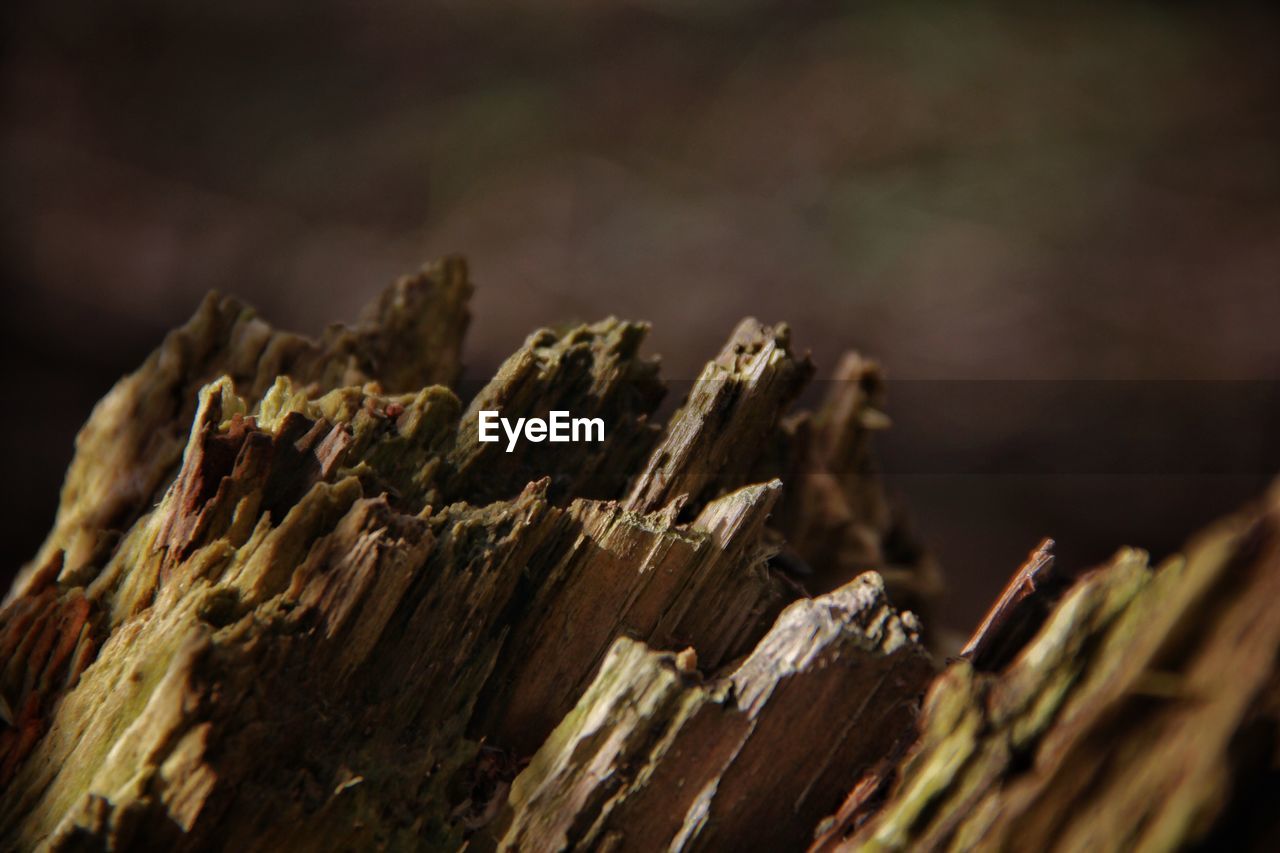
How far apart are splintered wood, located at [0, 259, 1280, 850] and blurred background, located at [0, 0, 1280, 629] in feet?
23.1

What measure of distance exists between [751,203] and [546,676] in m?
9.52

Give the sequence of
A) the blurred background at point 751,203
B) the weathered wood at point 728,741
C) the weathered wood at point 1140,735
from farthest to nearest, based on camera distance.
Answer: the blurred background at point 751,203
the weathered wood at point 728,741
the weathered wood at point 1140,735

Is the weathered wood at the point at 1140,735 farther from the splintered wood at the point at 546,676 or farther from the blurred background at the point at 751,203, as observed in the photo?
the blurred background at the point at 751,203

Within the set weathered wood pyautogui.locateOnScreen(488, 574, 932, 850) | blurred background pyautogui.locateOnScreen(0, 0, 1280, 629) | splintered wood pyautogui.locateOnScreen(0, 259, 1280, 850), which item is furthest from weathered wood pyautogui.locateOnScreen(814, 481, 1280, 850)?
blurred background pyautogui.locateOnScreen(0, 0, 1280, 629)

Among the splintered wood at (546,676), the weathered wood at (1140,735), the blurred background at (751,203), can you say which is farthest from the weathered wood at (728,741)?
the blurred background at (751,203)

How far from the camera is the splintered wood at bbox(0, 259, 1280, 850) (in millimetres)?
2227

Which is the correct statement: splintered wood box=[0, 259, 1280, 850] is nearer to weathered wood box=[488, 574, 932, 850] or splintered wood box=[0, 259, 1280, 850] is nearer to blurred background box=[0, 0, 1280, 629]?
weathered wood box=[488, 574, 932, 850]

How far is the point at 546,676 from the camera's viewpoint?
300cm

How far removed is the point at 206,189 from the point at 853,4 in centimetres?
862

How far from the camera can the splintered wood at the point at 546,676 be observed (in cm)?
223

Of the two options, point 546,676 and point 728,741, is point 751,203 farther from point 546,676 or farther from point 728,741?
point 728,741

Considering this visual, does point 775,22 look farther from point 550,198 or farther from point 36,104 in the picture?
point 36,104

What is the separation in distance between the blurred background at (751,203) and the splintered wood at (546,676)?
7.04 m

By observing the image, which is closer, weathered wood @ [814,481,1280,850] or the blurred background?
weathered wood @ [814,481,1280,850]
